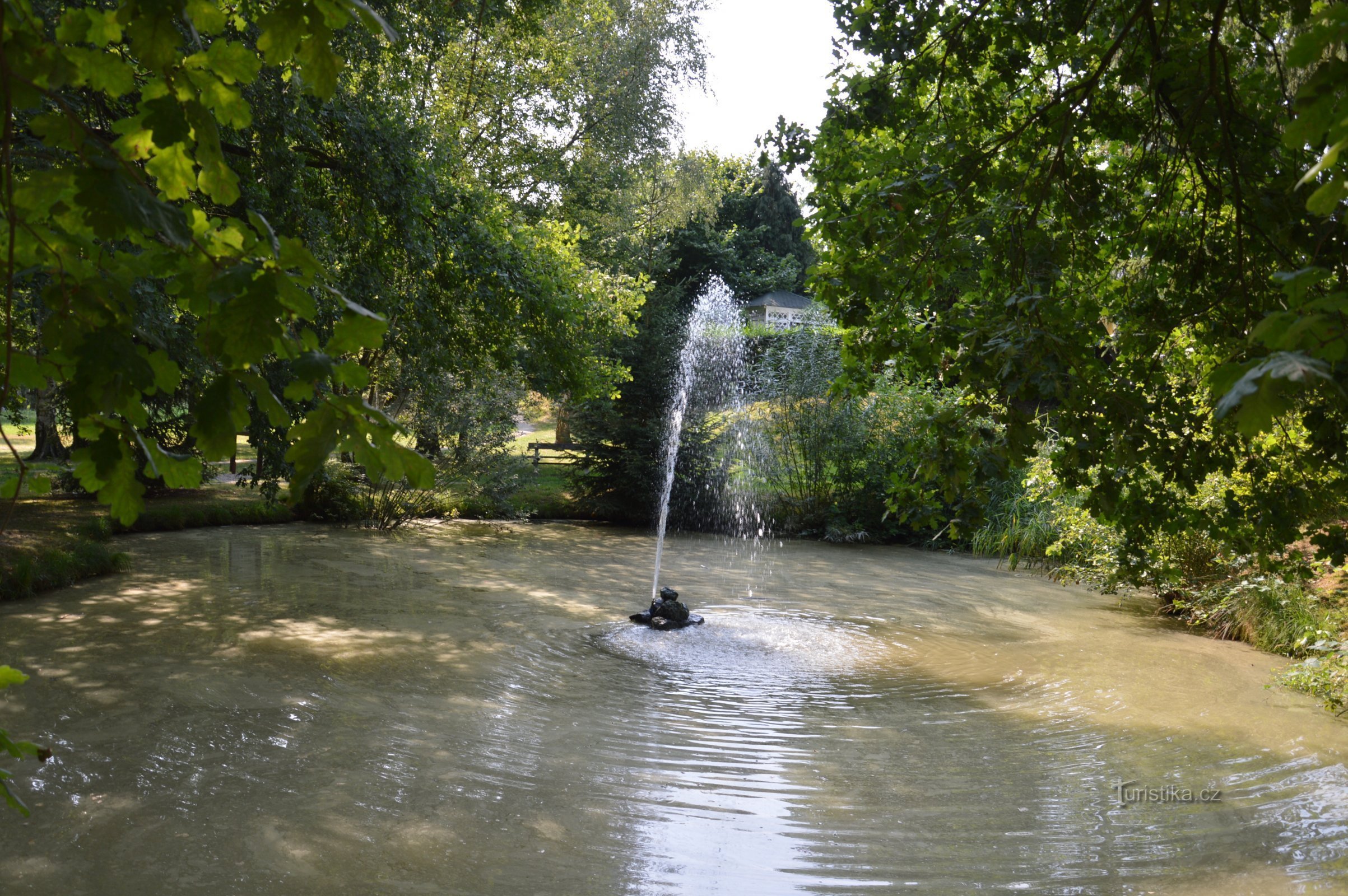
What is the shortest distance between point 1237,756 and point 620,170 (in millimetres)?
17049

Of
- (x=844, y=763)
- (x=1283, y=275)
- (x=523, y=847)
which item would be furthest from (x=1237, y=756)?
(x=1283, y=275)

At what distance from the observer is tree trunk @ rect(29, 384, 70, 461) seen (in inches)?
535

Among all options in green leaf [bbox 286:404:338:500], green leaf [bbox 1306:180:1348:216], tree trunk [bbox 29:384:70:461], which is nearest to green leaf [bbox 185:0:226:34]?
green leaf [bbox 286:404:338:500]

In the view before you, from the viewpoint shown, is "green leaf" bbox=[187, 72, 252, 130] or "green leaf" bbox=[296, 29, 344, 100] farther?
"green leaf" bbox=[187, 72, 252, 130]

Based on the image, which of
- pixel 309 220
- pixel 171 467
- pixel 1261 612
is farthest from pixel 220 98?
pixel 1261 612

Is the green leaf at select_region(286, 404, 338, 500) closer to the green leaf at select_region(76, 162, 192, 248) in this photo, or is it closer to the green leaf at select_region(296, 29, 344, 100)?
the green leaf at select_region(76, 162, 192, 248)

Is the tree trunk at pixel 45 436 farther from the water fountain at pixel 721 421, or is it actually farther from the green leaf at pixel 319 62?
the green leaf at pixel 319 62

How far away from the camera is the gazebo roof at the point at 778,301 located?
110 feet

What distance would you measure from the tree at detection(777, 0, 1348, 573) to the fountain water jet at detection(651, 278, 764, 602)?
12011mm

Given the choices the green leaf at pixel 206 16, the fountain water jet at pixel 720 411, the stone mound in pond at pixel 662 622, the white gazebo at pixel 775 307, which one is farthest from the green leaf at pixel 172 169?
the white gazebo at pixel 775 307

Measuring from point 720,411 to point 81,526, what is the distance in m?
10.5

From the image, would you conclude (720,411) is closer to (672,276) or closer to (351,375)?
(672,276)

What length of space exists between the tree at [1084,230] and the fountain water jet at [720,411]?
12.0m

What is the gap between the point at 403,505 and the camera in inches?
605
